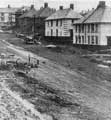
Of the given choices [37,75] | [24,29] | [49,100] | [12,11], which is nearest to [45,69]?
[37,75]

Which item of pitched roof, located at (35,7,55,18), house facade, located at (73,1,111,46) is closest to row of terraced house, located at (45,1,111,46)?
house facade, located at (73,1,111,46)

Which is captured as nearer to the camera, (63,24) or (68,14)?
(68,14)

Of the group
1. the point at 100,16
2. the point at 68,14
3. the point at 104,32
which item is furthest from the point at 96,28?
the point at 68,14

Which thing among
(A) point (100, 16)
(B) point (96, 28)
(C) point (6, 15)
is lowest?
(B) point (96, 28)

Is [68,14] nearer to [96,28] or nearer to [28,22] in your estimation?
[96,28]

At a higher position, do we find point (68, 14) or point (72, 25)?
point (68, 14)

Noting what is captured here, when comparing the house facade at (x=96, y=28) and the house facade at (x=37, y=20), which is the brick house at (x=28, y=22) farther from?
the house facade at (x=96, y=28)
